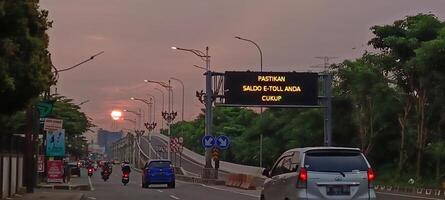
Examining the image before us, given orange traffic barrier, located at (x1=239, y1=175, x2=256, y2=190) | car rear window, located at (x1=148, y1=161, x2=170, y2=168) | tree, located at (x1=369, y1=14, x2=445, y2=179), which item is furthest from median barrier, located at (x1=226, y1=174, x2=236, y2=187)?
tree, located at (x1=369, y1=14, x2=445, y2=179)

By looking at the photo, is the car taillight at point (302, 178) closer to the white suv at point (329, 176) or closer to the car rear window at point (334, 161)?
the white suv at point (329, 176)

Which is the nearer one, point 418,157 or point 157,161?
point 157,161


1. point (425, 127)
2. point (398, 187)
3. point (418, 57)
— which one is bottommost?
point (398, 187)

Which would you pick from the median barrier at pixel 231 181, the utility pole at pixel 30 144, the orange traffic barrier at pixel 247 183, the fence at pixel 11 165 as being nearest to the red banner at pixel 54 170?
the fence at pixel 11 165

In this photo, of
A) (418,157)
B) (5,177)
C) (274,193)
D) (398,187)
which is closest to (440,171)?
(418,157)

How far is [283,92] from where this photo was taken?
5103 cm

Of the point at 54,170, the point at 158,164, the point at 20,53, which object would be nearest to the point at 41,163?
the point at 54,170

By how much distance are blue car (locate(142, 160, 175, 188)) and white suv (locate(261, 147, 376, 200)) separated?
2934 centimetres

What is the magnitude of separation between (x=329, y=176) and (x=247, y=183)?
30.3 m

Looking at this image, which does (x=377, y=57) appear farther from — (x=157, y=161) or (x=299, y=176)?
(x=299, y=176)

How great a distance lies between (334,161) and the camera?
54.8ft

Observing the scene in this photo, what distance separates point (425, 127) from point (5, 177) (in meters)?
32.6

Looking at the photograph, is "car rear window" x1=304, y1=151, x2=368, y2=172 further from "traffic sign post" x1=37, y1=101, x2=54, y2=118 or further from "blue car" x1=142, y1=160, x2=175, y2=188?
"blue car" x1=142, y1=160, x2=175, y2=188

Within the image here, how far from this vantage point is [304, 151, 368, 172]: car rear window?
1658 cm
